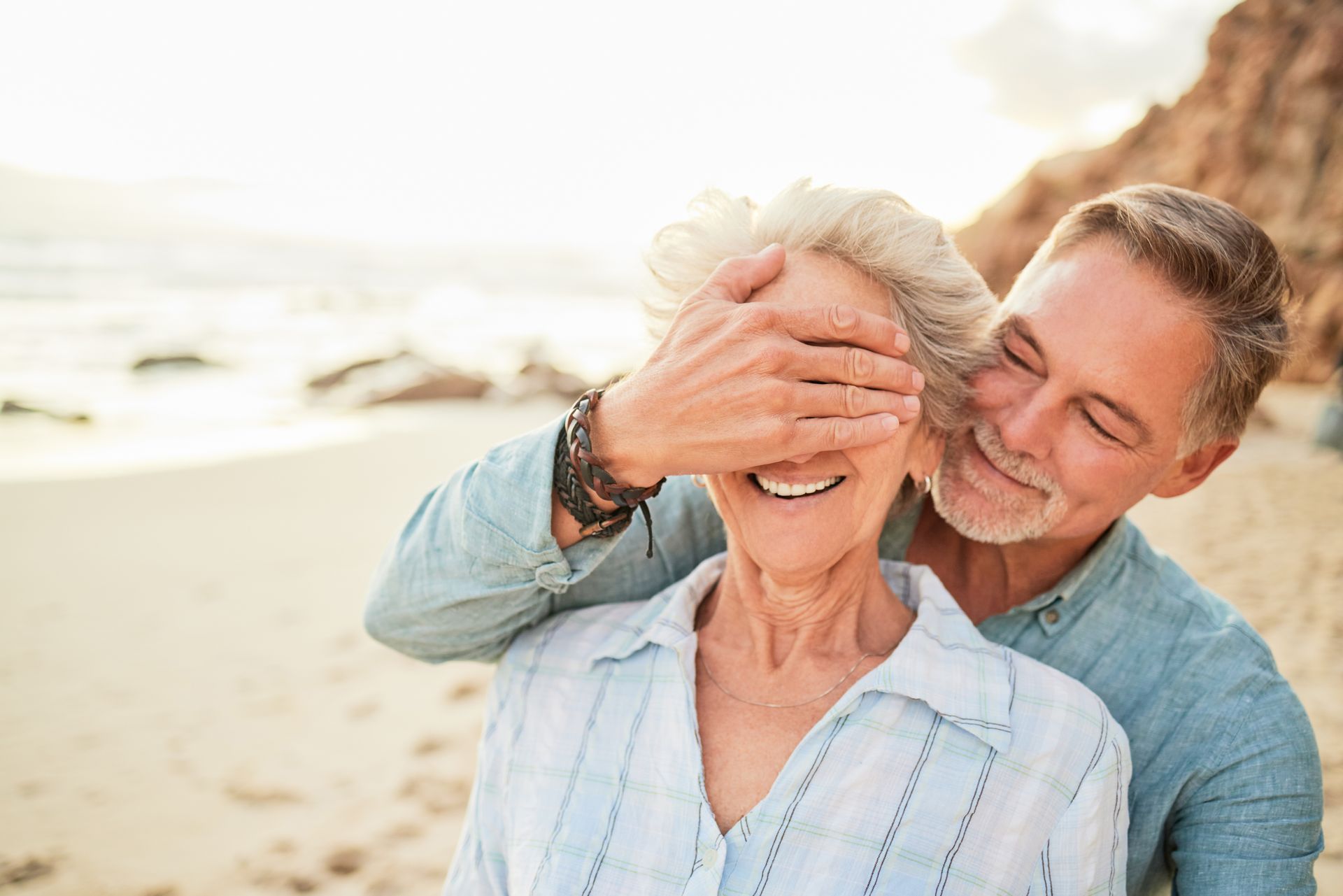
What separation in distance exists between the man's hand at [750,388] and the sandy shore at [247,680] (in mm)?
2247

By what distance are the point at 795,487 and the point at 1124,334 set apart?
0.92 m

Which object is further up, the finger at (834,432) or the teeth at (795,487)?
the finger at (834,432)

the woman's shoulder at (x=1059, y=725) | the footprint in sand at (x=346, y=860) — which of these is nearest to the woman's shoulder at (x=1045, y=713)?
the woman's shoulder at (x=1059, y=725)

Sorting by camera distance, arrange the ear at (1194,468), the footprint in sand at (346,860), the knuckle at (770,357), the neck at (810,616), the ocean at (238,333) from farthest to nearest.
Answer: the ocean at (238,333) → the footprint in sand at (346,860) → the ear at (1194,468) → the neck at (810,616) → the knuckle at (770,357)

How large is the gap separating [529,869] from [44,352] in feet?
48.0

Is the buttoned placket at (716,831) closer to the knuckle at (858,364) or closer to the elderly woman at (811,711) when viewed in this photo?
the elderly woman at (811,711)

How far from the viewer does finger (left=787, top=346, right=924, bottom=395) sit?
5.38 ft

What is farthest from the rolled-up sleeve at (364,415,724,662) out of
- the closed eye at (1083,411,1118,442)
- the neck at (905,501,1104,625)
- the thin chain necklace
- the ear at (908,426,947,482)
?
the closed eye at (1083,411,1118,442)

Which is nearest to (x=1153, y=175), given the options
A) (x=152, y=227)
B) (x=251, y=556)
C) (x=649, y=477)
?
(x=251, y=556)

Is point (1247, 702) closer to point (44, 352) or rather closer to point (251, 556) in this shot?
point (251, 556)

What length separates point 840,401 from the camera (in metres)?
1.66

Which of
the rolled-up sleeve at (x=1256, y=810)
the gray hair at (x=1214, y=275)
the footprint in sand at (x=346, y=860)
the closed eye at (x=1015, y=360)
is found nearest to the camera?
the rolled-up sleeve at (x=1256, y=810)

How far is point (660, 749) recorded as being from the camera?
182 cm

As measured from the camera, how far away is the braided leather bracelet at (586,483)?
69.1 inches
